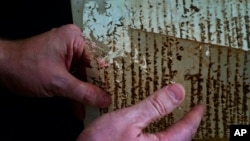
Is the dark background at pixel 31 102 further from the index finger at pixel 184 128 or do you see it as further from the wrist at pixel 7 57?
the index finger at pixel 184 128

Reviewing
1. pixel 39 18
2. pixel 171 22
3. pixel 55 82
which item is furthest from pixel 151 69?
pixel 39 18

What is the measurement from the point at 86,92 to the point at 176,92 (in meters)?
0.21

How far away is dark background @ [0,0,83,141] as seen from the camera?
109 cm

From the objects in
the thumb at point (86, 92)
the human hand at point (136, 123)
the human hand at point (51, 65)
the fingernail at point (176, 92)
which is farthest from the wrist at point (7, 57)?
the fingernail at point (176, 92)

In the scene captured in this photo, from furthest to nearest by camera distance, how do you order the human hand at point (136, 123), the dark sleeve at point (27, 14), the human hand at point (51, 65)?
the dark sleeve at point (27, 14)
the human hand at point (51, 65)
the human hand at point (136, 123)

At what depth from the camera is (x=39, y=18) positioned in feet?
3.59

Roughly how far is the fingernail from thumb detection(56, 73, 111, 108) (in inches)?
6.1

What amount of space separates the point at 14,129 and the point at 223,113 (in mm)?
562

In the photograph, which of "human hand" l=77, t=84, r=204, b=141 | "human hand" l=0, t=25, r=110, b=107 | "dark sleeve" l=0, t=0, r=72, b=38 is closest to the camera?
"human hand" l=77, t=84, r=204, b=141

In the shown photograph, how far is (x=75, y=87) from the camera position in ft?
3.03

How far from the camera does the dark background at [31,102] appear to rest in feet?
3.56

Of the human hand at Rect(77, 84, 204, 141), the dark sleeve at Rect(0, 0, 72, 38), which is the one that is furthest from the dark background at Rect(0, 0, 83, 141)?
the human hand at Rect(77, 84, 204, 141)

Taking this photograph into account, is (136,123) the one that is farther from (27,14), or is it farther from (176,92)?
(27,14)

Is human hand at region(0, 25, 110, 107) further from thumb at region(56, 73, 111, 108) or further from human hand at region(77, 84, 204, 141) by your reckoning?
human hand at region(77, 84, 204, 141)
